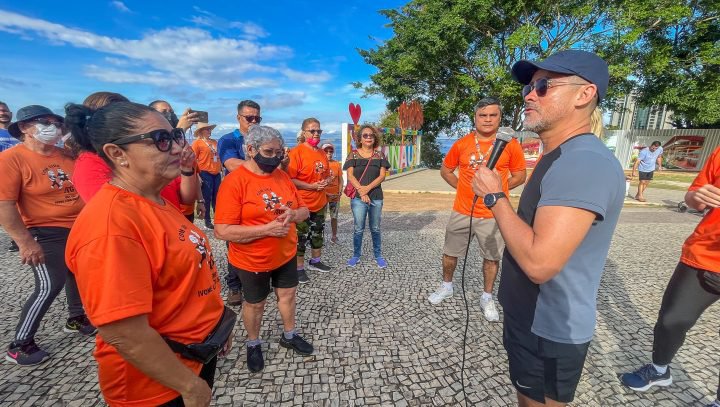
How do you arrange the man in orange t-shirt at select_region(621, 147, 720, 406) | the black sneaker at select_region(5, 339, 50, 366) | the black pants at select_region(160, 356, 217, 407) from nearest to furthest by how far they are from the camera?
the black pants at select_region(160, 356, 217, 407)
the man in orange t-shirt at select_region(621, 147, 720, 406)
the black sneaker at select_region(5, 339, 50, 366)

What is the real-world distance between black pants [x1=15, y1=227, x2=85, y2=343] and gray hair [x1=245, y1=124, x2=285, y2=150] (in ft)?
6.02

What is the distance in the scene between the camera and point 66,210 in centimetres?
266

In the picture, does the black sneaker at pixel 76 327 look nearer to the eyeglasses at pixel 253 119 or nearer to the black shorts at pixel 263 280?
the black shorts at pixel 263 280

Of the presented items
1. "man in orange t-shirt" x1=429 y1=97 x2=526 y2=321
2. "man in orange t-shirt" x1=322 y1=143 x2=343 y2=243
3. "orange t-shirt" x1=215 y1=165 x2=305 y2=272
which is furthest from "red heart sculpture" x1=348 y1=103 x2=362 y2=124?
"orange t-shirt" x1=215 y1=165 x2=305 y2=272

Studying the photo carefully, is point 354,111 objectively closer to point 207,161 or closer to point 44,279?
point 207,161

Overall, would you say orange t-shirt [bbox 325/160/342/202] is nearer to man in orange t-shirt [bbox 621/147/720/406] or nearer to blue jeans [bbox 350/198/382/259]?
blue jeans [bbox 350/198/382/259]

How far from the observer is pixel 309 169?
4.22 meters

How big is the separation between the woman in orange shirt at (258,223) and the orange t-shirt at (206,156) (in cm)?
362

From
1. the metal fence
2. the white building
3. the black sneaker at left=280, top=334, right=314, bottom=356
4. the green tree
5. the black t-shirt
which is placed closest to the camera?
the black sneaker at left=280, top=334, right=314, bottom=356

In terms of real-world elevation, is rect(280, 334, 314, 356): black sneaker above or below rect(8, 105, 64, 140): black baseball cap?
below

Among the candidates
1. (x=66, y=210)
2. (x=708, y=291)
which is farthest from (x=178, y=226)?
(x=708, y=291)

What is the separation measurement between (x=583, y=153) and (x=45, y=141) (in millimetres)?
3733

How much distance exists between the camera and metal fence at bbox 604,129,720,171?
61.5 ft

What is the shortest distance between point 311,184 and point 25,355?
3.05 metres
